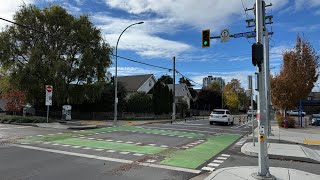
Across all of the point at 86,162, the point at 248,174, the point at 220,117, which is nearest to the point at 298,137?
the point at 220,117

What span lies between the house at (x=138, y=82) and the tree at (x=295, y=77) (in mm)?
27861

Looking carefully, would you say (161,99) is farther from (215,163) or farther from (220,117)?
(215,163)

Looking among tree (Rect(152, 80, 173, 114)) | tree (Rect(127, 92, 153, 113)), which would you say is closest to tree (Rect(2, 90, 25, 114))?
tree (Rect(127, 92, 153, 113))

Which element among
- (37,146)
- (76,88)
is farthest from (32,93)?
(37,146)

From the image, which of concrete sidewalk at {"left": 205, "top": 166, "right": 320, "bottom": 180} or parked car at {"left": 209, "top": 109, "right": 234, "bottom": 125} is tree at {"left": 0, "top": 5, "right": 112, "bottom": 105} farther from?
concrete sidewalk at {"left": 205, "top": 166, "right": 320, "bottom": 180}

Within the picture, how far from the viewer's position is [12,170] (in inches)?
357

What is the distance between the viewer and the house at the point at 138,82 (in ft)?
190

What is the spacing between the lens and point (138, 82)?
197 ft

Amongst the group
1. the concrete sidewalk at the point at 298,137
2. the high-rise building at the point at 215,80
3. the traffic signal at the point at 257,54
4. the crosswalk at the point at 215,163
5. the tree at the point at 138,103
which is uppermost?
the high-rise building at the point at 215,80

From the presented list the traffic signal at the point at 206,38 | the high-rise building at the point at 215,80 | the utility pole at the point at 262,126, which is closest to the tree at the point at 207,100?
the high-rise building at the point at 215,80

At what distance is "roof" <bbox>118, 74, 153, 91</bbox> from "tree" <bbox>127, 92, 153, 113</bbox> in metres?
12.7

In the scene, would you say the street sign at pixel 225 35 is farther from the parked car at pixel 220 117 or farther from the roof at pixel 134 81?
the roof at pixel 134 81

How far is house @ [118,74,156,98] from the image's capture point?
58.0m

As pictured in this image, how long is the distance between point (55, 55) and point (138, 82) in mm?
26298
